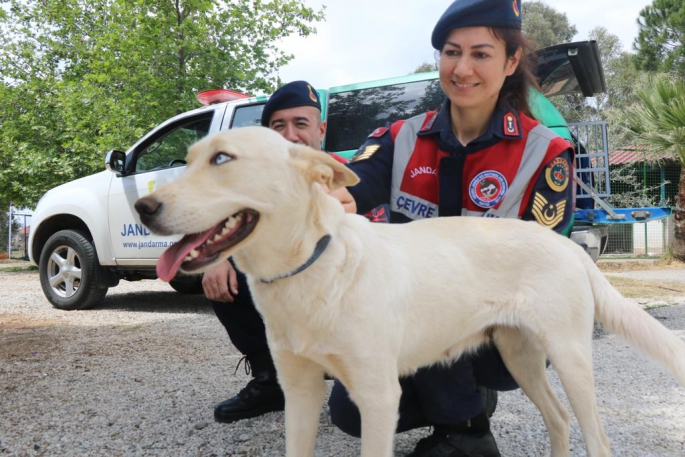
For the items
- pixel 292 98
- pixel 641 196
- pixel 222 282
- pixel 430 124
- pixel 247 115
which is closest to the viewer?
pixel 430 124

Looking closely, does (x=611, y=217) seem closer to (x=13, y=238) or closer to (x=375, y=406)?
(x=375, y=406)

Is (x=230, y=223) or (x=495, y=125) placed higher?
(x=495, y=125)

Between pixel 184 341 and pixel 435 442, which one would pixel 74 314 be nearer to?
pixel 184 341

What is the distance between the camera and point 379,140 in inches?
104

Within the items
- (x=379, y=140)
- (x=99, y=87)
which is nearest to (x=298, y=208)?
(x=379, y=140)

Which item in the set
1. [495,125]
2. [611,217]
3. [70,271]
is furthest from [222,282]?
[70,271]

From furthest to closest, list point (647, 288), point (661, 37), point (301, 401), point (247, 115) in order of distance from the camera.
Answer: point (661, 37) < point (647, 288) < point (247, 115) < point (301, 401)

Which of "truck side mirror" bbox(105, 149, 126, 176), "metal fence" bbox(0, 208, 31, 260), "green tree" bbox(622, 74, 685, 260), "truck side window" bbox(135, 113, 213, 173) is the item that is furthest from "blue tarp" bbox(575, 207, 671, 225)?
"metal fence" bbox(0, 208, 31, 260)

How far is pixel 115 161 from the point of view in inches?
222

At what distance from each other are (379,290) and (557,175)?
1.06m

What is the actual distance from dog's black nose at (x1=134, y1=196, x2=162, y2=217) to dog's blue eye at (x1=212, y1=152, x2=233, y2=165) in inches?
9.3

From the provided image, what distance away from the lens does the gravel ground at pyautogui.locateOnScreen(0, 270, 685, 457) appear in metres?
2.52

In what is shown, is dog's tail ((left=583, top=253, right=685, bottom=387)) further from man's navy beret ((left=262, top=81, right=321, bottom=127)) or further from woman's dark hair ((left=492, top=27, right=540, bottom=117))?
man's navy beret ((left=262, top=81, right=321, bottom=127))

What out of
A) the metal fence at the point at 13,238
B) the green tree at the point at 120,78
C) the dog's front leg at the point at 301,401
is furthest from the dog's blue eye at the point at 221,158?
the metal fence at the point at 13,238
